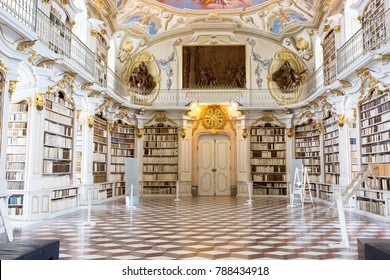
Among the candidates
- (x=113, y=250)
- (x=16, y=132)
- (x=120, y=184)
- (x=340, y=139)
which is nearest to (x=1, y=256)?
(x=113, y=250)

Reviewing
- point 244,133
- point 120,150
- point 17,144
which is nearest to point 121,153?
point 120,150

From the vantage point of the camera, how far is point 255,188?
15734 mm

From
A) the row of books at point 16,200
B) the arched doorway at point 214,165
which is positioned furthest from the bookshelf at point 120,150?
the row of books at point 16,200

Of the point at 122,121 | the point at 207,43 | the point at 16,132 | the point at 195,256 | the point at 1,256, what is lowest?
the point at 195,256

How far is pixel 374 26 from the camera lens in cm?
905

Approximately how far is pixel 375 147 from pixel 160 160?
8.84 meters

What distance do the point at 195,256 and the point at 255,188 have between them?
37.2 ft

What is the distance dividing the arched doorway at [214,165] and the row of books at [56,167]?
732 cm

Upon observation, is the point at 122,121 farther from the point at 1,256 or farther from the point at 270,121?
the point at 1,256

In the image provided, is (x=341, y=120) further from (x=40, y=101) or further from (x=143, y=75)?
(x=143, y=75)

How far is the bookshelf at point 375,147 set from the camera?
8523 mm

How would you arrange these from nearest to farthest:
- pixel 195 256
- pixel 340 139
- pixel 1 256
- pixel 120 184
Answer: pixel 1 256 → pixel 195 256 → pixel 340 139 → pixel 120 184

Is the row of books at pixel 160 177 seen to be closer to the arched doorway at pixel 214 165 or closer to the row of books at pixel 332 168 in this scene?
the arched doorway at pixel 214 165

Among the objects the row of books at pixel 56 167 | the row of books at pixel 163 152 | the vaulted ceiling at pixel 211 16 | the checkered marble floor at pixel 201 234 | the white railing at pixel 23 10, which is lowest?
the checkered marble floor at pixel 201 234
